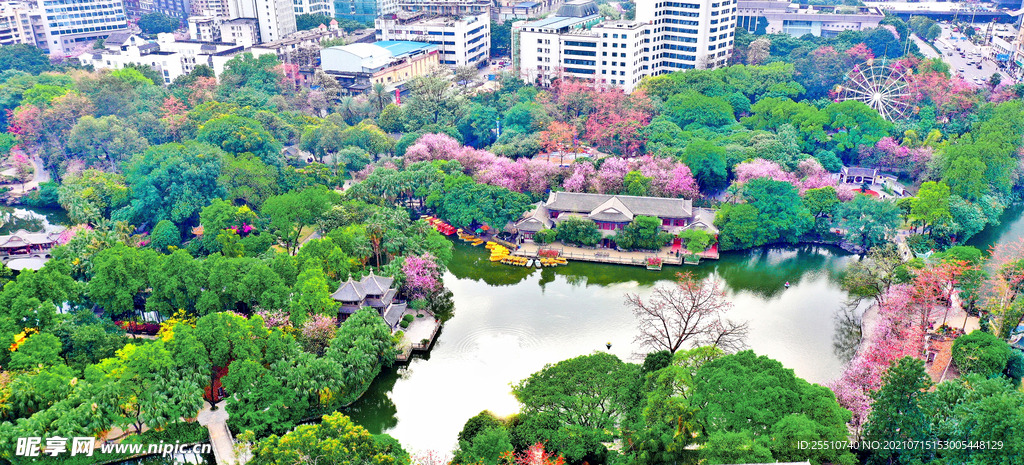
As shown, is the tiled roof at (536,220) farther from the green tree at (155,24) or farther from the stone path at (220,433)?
the green tree at (155,24)

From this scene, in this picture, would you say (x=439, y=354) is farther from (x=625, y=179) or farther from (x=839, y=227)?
(x=839, y=227)

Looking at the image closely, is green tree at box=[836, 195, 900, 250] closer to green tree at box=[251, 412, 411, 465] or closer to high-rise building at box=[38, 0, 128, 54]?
green tree at box=[251, 412, 411, 465]

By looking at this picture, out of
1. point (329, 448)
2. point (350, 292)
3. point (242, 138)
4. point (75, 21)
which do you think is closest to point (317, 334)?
point (350, 292)

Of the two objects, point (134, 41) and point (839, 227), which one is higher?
point (134, 41)

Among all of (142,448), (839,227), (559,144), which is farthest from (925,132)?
(142,448)

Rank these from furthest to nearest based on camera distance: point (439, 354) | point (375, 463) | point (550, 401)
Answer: point (439, 354), point (550, 401), point (375, 463)

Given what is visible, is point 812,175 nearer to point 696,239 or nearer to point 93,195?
point 696,239
